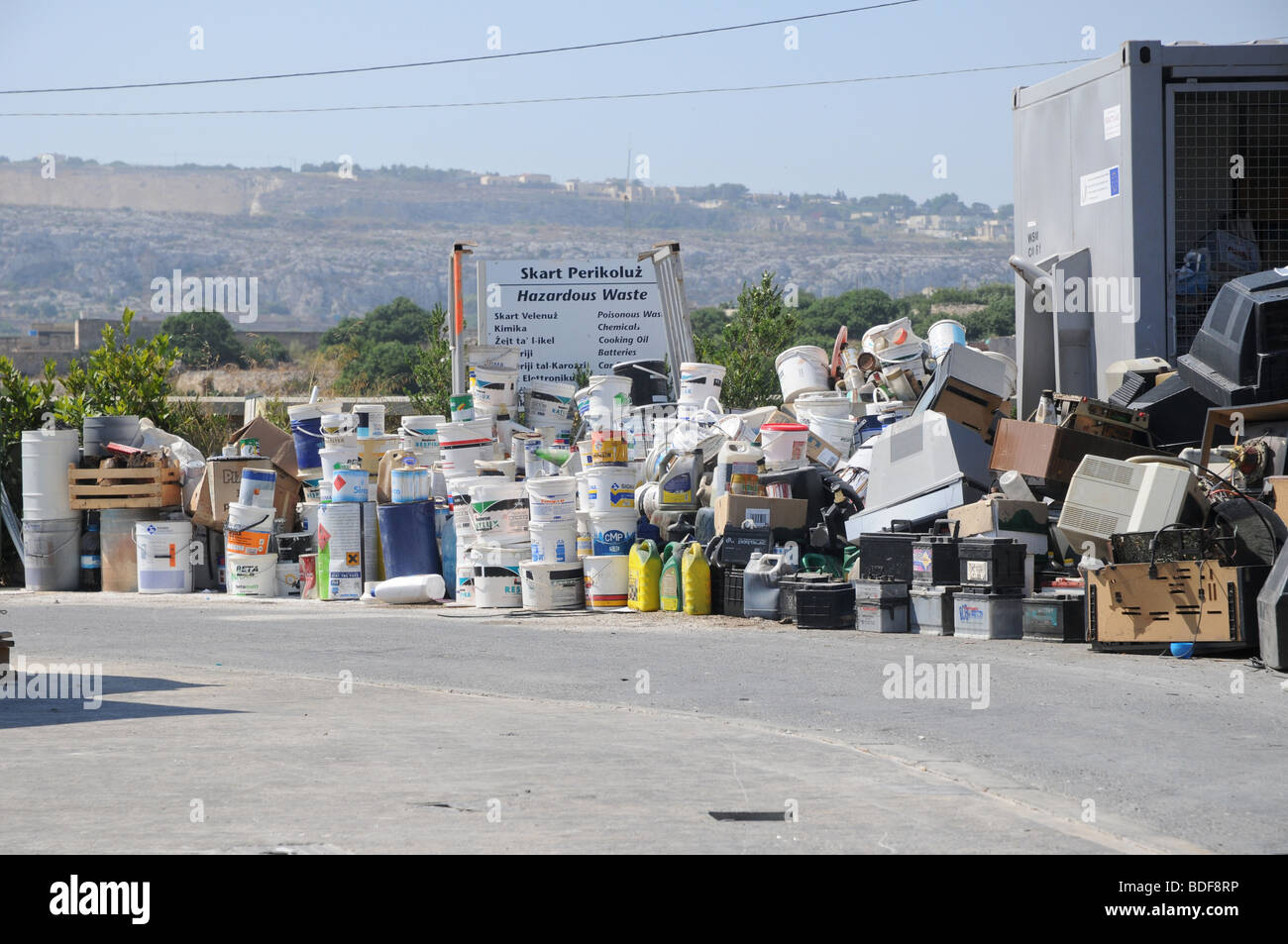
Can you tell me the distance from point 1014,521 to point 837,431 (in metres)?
4.03

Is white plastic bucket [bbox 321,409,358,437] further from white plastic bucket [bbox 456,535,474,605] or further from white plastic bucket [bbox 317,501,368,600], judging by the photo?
white plastic bucket [bbox 456,535,474,605]

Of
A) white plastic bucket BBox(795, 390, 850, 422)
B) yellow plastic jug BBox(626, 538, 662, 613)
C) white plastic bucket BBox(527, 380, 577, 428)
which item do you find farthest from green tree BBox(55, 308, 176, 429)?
white plastic bucket BBox(795, 390, 850, 422)

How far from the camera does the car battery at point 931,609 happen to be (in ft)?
35.4

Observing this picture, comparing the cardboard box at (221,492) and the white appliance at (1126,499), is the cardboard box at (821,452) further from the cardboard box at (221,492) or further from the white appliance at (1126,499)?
the cardboard box at (221,492)

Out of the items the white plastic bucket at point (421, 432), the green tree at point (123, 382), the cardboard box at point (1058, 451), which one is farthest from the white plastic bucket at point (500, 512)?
the green tree at point (123, 382)

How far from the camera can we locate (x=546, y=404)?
1648 centimetres

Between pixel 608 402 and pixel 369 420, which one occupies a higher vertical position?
pixel 608 402

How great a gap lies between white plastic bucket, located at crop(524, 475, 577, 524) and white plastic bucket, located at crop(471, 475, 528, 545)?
13.2 inches

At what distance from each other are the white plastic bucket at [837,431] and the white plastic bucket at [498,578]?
3651mm

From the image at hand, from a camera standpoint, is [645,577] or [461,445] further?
[461,445]

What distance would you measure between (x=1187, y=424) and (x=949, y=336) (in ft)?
18.3

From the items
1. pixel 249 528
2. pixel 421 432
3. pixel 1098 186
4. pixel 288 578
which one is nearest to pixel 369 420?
pixel 421 432

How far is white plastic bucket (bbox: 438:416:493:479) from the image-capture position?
14.2 metres

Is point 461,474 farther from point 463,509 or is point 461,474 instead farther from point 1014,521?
point 1014,521
